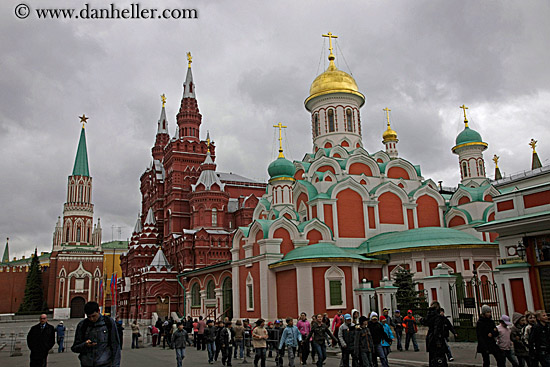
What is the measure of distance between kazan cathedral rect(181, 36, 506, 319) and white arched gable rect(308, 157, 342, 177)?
2.4 inches

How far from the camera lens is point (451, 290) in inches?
656

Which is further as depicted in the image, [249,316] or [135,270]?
[135,270]

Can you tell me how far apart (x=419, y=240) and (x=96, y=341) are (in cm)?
2015

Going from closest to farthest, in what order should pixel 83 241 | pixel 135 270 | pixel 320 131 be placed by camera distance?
1. pixel 320 131
2. pixel 135 270
3. pixel 83 241

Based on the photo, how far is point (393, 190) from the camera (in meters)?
28.3

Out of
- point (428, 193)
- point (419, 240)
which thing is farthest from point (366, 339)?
point (428, 193)

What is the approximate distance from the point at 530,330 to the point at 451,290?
880 cm

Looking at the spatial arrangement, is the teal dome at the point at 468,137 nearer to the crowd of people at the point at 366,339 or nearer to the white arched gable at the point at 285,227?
the white arched gable at the point at 285,227

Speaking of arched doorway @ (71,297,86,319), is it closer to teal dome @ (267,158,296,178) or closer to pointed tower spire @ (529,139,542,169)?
teal dome @ (267,158,296,178)

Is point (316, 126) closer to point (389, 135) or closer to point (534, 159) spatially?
point (389, 135)

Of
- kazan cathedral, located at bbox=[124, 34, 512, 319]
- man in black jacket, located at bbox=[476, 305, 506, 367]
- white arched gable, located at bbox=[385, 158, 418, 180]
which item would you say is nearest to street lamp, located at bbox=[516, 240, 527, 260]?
kazan cathedral, located at bbox=[124, 34, 512, 319]

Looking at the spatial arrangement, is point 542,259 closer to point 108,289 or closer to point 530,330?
point 530,330

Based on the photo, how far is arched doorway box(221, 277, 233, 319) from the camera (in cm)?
2859

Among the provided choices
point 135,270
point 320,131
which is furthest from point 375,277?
point 135,270
